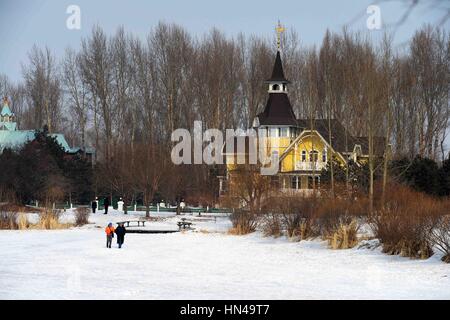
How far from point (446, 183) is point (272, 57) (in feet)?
104

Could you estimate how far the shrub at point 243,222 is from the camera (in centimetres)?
3981

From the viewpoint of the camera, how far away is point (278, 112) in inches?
2611

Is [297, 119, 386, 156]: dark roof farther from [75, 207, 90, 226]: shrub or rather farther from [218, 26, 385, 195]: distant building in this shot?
[75, 207, 90, 226]: shrub

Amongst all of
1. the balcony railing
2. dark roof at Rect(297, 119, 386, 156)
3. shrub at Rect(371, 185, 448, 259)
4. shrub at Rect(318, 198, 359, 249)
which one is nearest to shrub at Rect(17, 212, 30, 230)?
shrub at Rect(318, 198, 359, 249)

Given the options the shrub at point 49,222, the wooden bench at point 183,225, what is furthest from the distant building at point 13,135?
the wooden bench at point 183,225

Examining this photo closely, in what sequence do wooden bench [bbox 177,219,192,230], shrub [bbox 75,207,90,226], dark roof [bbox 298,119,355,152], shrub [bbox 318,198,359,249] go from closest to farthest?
shrub [bbox 318,198,359,249] < wooden bench [bbox 177,219,192,230] < shrub [bbox 75,207,90,226] < dark roof [bbox 298,119,355,152]

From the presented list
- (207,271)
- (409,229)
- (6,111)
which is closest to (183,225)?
(409,229)

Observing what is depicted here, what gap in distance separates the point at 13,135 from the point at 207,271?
61.8 metres

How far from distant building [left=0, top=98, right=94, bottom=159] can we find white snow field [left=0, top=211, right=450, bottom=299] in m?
40.7

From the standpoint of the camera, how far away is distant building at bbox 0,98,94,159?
7582 centimetres

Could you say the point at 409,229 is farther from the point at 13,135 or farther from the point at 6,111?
the point at 6,111

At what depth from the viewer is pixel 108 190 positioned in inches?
2462

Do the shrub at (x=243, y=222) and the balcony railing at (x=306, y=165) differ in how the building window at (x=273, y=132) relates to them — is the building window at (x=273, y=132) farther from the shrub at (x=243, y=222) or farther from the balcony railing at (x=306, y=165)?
the shrub at (x=243, y=222)
